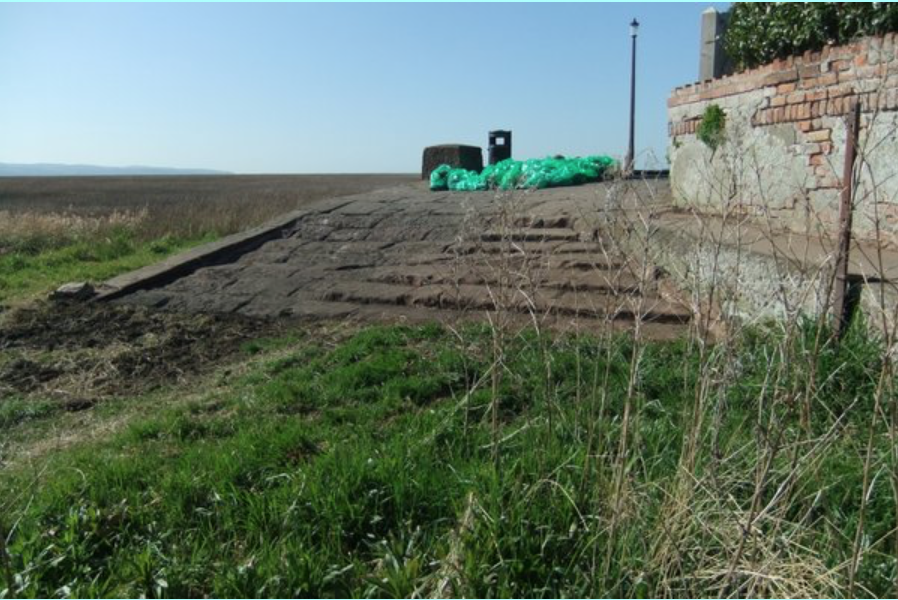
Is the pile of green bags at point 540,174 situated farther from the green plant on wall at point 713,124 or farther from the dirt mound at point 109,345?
the dirt mound at point 109,345

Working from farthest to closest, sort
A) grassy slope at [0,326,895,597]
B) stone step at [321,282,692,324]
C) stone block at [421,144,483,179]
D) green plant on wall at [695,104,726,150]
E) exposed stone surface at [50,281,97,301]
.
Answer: stone block at [421,144,483,179], exposed stone surface at [50,281,97,301], green plant on wall at [695,104,726,150], stone step at [321,282,692,324], grassy slope at [0,326,895,597]

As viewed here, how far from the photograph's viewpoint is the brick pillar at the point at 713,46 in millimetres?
10336

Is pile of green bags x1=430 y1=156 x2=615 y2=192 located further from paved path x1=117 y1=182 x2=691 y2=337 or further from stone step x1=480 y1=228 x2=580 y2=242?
stone step x1=480 y1=228 x2=580 y2=242

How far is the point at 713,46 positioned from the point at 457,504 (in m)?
9.14

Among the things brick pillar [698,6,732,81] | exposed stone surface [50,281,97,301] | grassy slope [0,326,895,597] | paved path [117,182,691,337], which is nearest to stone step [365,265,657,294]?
paved path [117,182,691,337]

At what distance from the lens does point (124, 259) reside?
10.8 meters

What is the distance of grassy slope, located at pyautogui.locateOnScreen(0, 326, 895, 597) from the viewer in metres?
2.48

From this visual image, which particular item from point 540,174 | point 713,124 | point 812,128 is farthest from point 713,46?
point 812,128

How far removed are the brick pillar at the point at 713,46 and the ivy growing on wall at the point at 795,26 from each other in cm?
198

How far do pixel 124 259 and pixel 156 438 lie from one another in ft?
23.8

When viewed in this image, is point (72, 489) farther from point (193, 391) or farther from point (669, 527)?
point (669, 527)

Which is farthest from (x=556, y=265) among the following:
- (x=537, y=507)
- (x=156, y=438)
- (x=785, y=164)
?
(x=537, y=507)

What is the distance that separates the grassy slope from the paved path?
182cm

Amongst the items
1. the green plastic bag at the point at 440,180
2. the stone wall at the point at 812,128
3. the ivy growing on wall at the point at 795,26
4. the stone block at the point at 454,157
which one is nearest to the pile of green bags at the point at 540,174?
the green plastic bag at the point at 440,180
